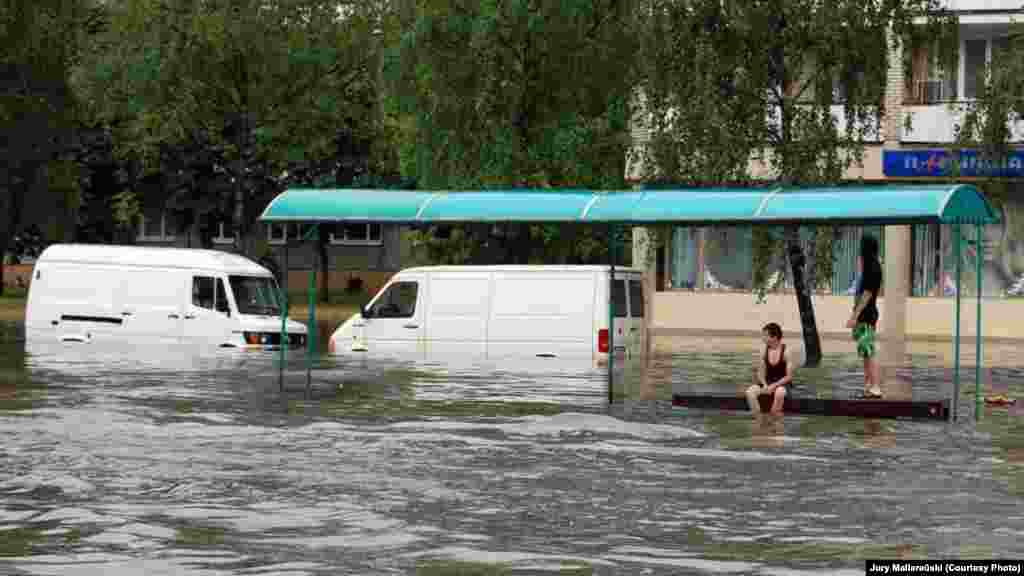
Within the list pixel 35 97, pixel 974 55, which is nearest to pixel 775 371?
pixel 974 55

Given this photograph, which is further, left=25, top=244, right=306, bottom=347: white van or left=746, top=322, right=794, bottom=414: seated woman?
left=25, top=244, right=306, bottom=347: white van

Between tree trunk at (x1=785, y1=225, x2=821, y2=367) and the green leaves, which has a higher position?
the green leaves

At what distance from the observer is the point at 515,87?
47625mm

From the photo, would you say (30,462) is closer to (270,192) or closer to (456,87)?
(456,87)

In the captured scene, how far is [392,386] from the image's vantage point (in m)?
29.8

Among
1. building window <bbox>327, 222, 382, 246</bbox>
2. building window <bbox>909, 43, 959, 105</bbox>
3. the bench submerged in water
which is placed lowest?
the bench submerged in water

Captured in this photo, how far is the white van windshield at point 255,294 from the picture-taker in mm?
39156

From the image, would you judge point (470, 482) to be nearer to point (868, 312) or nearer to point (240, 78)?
point (868, 312)

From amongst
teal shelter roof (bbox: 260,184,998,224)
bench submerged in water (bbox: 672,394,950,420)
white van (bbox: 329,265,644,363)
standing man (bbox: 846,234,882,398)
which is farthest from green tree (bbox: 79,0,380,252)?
standing man (bbox: 846,234,882,398)

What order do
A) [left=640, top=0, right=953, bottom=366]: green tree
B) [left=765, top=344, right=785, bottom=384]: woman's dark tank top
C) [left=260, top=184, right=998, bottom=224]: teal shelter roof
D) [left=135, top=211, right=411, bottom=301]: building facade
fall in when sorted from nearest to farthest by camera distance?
[left=260, top=184, right=998, bottom=224]: teal shelter roof, [left=765, top=344, right=785, bottom=384]: woman's dark tank top, [left=640, top=0, right=953, bottom=366]: green tree, [left=135, top=211, right=411, bottom=301]: building facade

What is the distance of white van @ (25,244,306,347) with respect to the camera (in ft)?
128

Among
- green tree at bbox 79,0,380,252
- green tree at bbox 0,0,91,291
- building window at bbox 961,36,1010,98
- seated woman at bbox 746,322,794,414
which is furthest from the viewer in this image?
green tree at bbox 79,0,380,252

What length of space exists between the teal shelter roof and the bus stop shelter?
0.01m

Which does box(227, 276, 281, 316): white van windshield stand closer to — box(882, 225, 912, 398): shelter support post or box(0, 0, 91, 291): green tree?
box(882, 225, 912, 398): shelter support post
